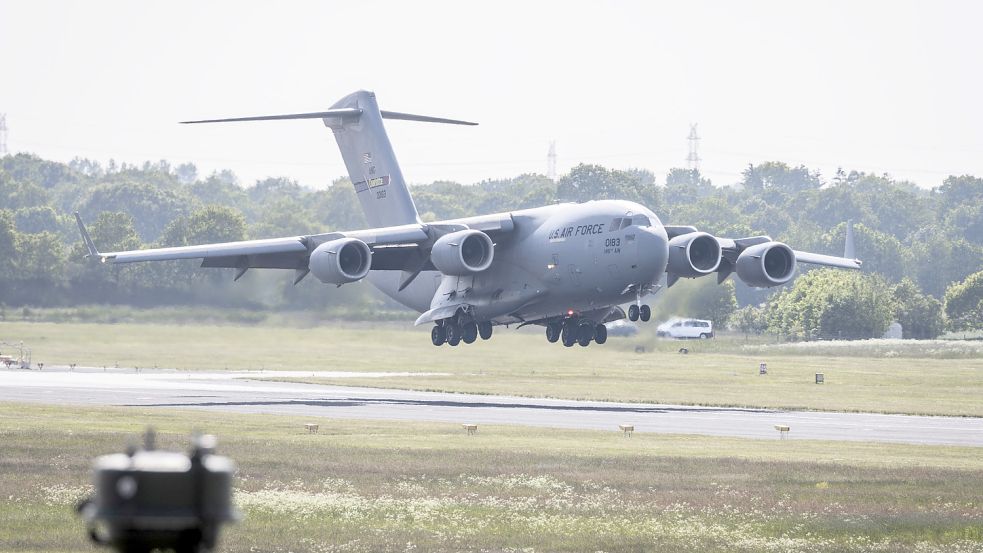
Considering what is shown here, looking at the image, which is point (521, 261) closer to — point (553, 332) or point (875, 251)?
point (553, 332)

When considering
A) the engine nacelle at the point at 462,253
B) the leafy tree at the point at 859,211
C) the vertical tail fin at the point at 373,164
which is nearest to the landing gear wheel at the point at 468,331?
the engine nacelle at the point at 462,253

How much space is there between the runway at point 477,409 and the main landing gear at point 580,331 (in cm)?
265

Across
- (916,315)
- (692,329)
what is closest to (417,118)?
(692,329)

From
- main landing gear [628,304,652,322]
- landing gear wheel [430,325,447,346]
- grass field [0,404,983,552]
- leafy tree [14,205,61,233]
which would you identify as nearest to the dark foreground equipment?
grass field [0,404,983,552]

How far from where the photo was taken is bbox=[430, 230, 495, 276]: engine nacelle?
4325 centimetres

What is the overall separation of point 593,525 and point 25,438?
18.4 m

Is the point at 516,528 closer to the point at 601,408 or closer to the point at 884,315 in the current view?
the point at 601,408

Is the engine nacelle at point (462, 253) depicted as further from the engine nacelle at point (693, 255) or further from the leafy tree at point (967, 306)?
the leafy tree at point (967, 306)

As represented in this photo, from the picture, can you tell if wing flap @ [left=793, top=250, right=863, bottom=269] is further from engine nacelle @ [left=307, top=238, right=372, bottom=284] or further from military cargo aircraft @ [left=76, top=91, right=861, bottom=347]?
engine nacelle @ [left=307, top=238, right=372, bottom=284]

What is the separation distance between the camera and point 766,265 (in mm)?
46688

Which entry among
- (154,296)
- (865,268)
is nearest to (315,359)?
(154,296)

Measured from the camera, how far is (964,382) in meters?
66.1

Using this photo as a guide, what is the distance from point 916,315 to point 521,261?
223 ft

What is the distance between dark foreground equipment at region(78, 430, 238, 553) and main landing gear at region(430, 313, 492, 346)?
1698 inches
